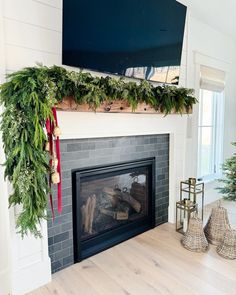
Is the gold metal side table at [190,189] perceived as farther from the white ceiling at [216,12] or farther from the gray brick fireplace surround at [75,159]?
the white ceiling at [216,12]

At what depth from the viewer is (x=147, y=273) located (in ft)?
6.60

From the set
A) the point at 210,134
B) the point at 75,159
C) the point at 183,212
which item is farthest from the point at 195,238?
the point at 210,134

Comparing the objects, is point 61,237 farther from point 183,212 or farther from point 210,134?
point 210,134

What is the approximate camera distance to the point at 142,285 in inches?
73.6

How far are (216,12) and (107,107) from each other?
198cm

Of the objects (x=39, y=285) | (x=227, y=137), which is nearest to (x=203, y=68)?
(x=227, y=137)

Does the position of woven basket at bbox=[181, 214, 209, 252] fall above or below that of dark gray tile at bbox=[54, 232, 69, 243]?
below

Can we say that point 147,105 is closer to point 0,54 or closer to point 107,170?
point 107,170

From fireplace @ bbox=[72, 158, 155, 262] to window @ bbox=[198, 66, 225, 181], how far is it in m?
1.18

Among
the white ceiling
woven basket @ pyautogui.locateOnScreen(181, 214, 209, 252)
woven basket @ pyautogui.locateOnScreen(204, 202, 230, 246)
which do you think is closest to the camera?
woven basket @ pyautogui.locateOnScreen(181, 214, 209, 252)

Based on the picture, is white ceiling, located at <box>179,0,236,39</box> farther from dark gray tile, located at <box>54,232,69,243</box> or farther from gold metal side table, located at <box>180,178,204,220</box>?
dark gray tile, located at <box>54,232,69,243</box>

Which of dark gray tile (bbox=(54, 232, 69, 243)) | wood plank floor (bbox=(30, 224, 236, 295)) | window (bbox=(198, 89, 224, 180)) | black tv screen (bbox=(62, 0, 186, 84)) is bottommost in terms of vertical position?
wood plank floor (bbox=(30, 224, 236, 295))

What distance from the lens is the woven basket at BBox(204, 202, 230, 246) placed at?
97.1 inches

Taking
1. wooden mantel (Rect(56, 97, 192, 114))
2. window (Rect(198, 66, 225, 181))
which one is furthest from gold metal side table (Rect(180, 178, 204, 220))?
wooden mantel (Rect(56, 97, 192, 114))
